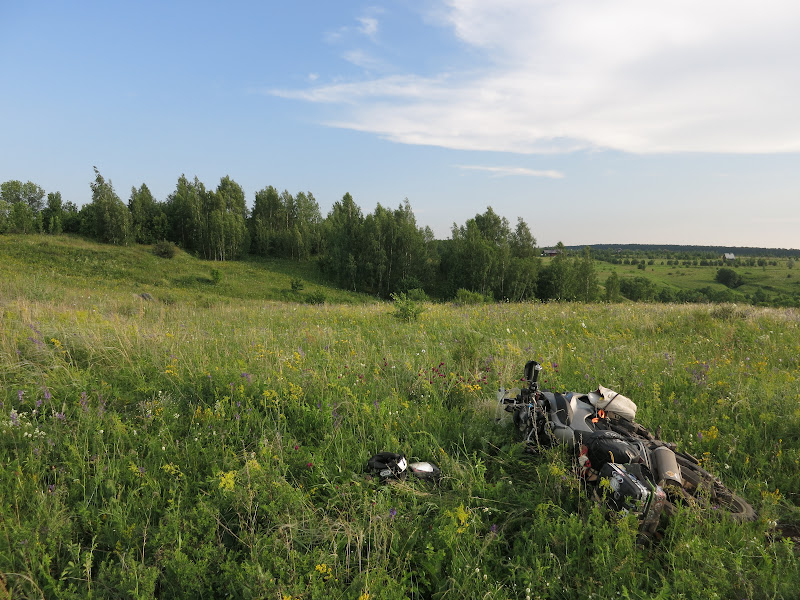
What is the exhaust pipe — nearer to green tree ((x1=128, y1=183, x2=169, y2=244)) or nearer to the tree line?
the tree line

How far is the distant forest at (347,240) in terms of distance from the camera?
61.2m

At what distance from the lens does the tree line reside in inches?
2411

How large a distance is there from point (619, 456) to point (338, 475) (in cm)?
229

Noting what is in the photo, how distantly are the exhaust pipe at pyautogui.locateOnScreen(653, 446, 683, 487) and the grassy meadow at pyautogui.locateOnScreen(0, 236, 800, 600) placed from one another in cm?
23

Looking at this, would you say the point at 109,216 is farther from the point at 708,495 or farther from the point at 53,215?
the point at 708,495

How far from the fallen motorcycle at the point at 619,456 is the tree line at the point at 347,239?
52452 millimetres

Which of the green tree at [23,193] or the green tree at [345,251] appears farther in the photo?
the green tree at [23,193]

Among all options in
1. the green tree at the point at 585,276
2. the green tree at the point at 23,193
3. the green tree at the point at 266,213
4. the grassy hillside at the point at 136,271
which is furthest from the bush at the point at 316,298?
the green tree at the point at 23,193

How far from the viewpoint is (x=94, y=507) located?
9.40ft

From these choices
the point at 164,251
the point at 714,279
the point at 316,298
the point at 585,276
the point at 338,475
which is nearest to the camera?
the point at 338,475

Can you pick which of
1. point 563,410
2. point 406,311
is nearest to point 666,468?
point 563,410

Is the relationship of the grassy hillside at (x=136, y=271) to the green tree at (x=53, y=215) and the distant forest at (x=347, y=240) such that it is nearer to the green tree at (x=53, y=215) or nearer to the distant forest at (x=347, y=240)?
the distant forest at (x=347, y=240)

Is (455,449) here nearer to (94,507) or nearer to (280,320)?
(94,507)

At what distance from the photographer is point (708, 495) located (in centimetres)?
283
